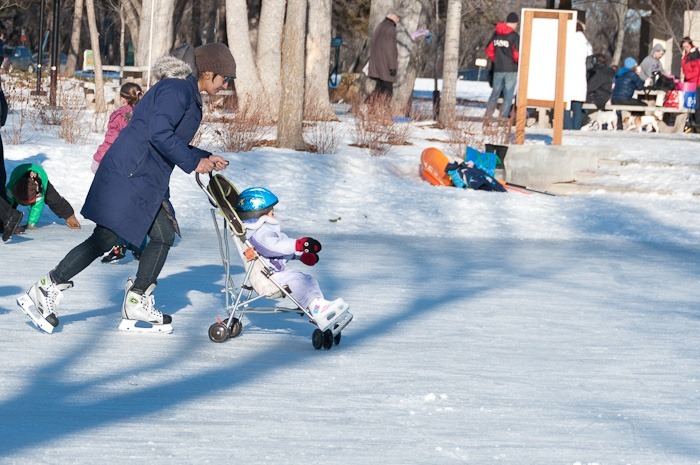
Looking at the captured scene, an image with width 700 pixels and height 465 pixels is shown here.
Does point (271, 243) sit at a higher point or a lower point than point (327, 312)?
higher

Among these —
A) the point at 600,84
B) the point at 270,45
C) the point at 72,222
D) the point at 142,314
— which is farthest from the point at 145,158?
the point at 600,84

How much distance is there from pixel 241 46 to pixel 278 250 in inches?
592

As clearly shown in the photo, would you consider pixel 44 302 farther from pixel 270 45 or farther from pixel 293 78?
pixel 270 45

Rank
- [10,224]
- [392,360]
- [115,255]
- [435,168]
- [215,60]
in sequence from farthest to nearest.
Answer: [435,168] → [10,224] → [115,255] → [215,60] → [392,360]

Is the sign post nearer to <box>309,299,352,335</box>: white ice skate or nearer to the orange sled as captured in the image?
the orange sled

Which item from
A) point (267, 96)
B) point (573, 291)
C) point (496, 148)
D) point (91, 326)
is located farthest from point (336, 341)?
point (267, 96)

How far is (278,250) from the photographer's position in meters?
6.64

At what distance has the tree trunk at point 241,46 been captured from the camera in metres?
21.2

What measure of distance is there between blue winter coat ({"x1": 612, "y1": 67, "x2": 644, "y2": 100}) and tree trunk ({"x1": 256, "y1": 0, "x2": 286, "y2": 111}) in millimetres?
6684

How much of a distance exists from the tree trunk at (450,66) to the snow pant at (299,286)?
46.3ft

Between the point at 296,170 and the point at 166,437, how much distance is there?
10700 mm

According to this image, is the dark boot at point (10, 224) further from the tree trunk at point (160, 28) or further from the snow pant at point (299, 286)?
the tree trunk at point (160, 28)

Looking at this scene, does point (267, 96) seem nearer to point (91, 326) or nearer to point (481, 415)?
point (91, 326)

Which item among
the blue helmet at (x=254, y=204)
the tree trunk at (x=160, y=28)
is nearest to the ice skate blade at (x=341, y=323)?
the blue helmet at (x=254, y=204)
